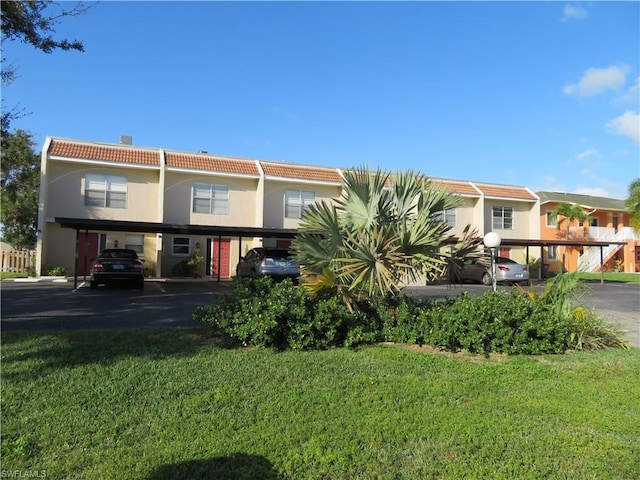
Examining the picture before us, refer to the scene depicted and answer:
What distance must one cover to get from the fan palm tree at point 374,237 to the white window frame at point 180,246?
16.5 m

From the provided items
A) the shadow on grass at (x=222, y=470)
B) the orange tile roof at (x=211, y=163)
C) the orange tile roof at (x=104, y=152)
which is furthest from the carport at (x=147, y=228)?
the shadow on grass at (x=222, y=470)

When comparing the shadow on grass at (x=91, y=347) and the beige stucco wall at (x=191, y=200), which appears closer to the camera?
the shadow on grass at (x=91, y=347)

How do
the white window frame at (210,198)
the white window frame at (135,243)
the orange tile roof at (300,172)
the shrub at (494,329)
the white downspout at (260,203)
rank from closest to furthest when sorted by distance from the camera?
the shrub at (494,329)
the white window frame at (135,243)
the white window frame at (210,198)
the white downspout at (260,203)
the orange tile roof at (300,172)

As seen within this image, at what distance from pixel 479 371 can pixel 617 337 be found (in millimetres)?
3644

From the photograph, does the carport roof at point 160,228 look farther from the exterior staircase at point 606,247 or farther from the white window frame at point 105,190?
the exterior staircase at point 606,247

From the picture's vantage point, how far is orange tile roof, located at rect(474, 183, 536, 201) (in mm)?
29328

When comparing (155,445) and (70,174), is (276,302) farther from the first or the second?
(70,174)

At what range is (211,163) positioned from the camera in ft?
76.8

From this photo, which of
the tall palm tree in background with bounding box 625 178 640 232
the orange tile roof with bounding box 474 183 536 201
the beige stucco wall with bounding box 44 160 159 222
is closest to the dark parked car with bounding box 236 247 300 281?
the beige stucco wall with bounding box 44 160 159 222

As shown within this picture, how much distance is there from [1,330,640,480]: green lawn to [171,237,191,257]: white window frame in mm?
17262

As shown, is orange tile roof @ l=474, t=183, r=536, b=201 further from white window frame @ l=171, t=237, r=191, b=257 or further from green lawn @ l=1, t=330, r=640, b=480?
green lawn @ l=1, t=330, r=640, b=480

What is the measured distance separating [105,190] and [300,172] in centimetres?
987

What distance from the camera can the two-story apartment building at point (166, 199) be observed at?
2047 cm

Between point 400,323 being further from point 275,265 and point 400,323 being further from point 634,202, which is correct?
point 634,202
